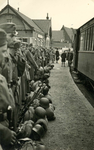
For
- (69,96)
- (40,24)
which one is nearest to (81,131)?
(69,96)

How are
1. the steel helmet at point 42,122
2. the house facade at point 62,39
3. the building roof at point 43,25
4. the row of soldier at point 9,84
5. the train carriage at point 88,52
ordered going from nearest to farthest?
the row of soldier at point 9,84
the steel helmet at point 42,122
the train carriage at point 88,52
the building roof at point 43,25
the house facade at point 62,39

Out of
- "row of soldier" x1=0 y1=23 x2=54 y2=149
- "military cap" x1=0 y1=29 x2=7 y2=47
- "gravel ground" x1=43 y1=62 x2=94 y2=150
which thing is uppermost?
"military cap" x1=0 y1=29 x2=7 y2=47

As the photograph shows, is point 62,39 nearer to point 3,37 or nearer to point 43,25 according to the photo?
point 43,25

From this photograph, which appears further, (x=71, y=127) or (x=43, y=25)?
(x=43, y=25)

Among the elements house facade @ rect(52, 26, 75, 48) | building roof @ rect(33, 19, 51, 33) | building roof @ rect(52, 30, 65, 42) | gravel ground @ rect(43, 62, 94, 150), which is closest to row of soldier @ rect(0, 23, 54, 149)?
gravel ground @ rect(43, 62, 94, 150)

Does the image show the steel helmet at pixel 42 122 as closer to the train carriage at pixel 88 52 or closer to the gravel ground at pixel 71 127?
the gravel ground at pixel 71 127

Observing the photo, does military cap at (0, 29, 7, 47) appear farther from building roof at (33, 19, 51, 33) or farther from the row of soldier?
building roof at (33, 19, 51, 33)

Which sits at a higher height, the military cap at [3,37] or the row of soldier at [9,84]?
the military cap at [3,37]

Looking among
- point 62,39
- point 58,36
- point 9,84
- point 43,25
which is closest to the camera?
point 9,84

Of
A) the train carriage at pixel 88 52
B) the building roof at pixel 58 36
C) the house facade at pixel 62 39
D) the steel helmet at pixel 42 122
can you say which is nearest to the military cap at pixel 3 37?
the steel helmet at pixel 42 122

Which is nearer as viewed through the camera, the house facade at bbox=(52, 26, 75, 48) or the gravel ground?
the gravel ground

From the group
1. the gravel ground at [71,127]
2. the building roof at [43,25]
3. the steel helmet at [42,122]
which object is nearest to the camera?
the gravel ground at [71,127]

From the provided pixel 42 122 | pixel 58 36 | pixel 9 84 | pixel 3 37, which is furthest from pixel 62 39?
pixel 3 37

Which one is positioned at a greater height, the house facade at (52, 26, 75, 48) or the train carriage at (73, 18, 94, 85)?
the house facade at (52, 26, 75, 48)
